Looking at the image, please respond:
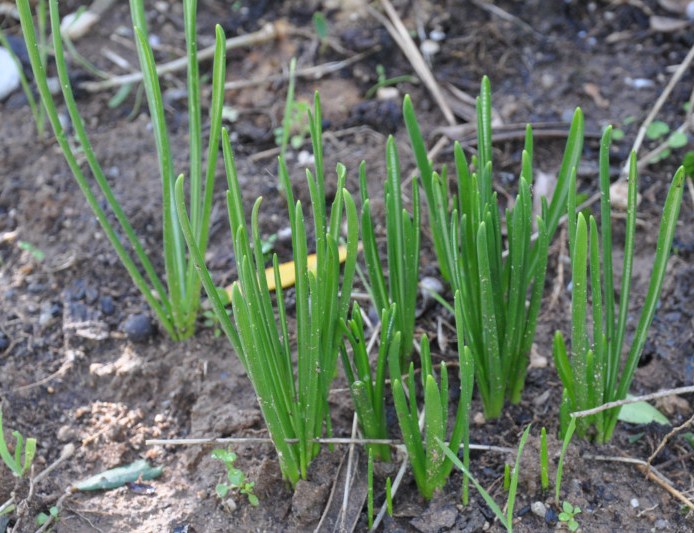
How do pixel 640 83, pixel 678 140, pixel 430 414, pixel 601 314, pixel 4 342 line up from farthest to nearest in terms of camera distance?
pixel 640 83 < pixel 678 140 < pixel 4 342 < pixel 601 314 < pixel 430 414

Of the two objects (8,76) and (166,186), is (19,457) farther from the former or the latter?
(8,76)

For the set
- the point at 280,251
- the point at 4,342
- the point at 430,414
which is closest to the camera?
the point at 430,414

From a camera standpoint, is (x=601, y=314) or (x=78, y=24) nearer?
(x=601, y=314)

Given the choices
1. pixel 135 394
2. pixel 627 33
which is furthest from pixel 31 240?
pixel 627 33

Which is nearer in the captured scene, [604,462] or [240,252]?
[240,252]

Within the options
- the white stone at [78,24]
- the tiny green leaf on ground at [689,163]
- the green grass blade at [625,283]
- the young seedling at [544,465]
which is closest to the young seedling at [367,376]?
the young seedling at [544,465]

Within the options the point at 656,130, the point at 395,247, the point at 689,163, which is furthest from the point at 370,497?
the point at 656,130

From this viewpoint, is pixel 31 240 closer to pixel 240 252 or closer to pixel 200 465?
pixel 200 465
